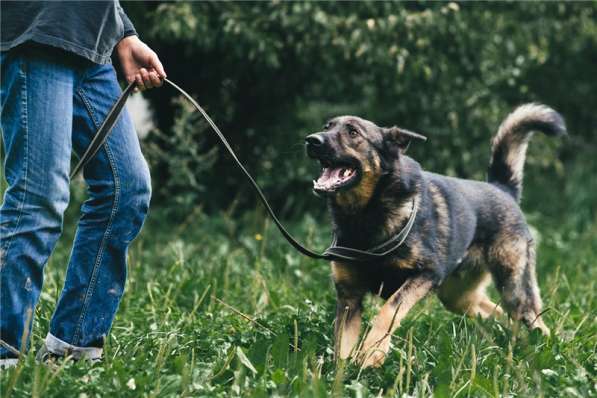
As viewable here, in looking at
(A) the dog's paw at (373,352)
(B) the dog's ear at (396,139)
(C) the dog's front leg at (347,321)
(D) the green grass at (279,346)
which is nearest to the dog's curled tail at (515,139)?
(D) the green grass at (279,346)

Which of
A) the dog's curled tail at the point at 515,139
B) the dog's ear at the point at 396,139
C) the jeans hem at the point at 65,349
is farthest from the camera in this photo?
the dog's curled tail at the point at 515,139

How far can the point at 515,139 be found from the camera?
5.33 metres

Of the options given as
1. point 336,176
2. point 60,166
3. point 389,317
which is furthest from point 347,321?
point 60,166

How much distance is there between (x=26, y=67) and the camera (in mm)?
3018

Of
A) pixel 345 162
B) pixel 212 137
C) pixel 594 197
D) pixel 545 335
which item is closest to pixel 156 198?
pixel 212 137

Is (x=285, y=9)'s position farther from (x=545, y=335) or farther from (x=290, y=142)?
(x=545, y=335)

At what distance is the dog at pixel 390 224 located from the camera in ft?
13.4

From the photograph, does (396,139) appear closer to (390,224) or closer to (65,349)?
(390,224)

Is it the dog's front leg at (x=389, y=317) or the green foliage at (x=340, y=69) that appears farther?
the green foliage at (x=340, y=69)

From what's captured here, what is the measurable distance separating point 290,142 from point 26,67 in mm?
5482

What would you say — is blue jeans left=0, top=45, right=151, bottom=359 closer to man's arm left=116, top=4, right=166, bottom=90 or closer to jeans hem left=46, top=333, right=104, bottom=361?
jeans hem left=46, top=333, right=104, bottom=361

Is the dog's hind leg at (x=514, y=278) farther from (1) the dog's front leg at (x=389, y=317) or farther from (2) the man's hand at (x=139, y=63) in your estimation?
(2) the man's hand at (x=139, y=63)

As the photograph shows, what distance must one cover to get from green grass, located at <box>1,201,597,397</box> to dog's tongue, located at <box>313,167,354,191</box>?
2.35 ft

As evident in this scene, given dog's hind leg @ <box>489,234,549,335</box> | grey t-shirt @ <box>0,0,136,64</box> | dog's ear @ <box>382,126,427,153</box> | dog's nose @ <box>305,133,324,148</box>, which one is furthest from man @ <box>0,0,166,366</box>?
dog's hind leg @ <box>489,234,549,335</box>
